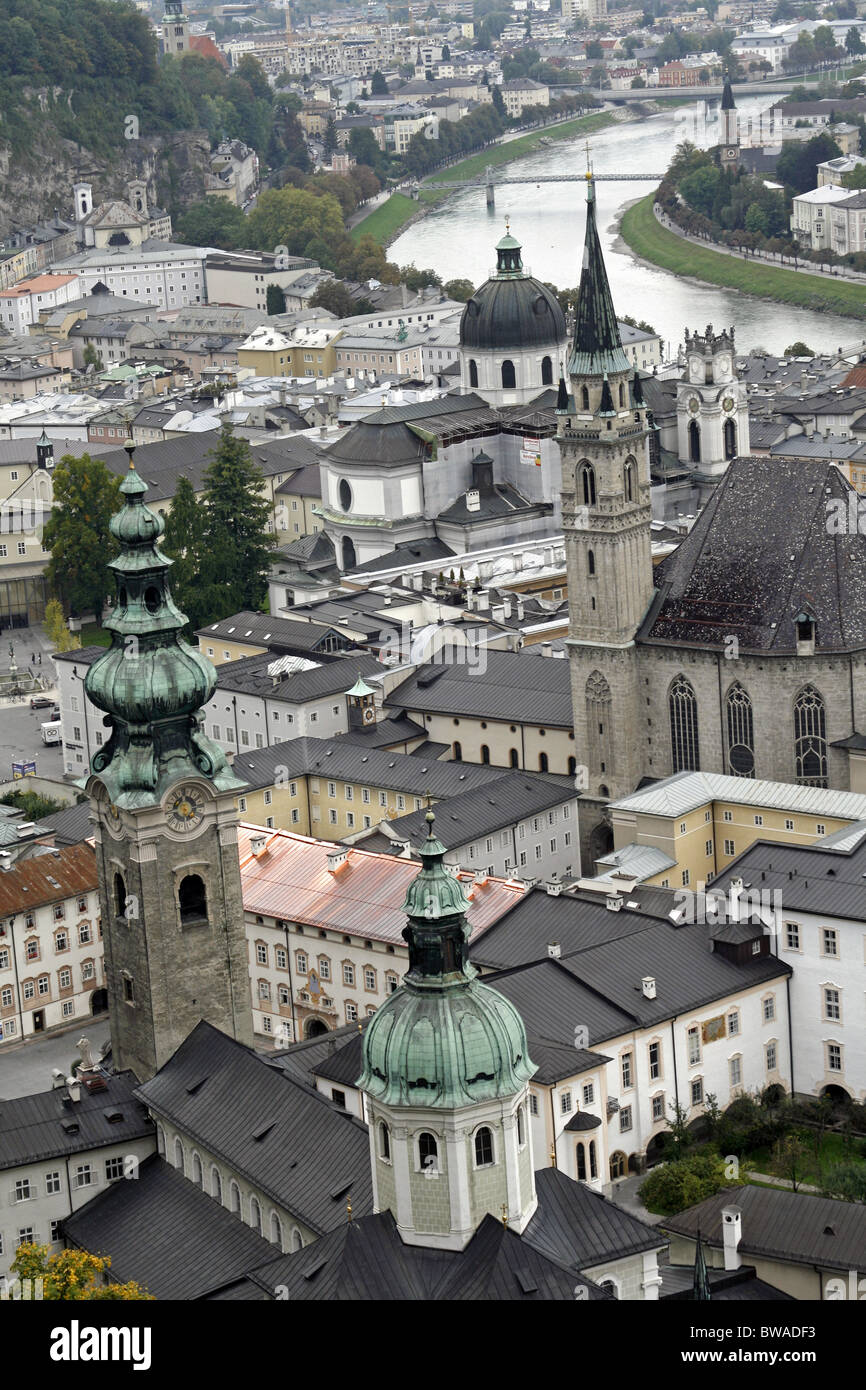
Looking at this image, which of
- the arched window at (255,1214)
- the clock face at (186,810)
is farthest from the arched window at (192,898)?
the arched window at (255,1214)

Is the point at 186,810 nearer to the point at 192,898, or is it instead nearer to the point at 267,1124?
the point at 192,898

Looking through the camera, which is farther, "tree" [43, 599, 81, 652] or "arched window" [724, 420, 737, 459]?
"tree" [43, 599, 81, 652]

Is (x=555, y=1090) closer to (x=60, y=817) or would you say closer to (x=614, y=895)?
(x=614, y=895)

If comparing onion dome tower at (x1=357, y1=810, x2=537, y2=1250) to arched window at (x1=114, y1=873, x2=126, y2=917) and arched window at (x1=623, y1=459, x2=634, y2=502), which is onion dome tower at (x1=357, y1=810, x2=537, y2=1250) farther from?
arched window at (x1=623, y1=459, x2=634, y2=502)

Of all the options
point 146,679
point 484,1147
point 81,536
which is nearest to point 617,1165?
point 146,679

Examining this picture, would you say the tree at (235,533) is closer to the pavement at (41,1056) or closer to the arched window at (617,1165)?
the pavement at (41,1056)

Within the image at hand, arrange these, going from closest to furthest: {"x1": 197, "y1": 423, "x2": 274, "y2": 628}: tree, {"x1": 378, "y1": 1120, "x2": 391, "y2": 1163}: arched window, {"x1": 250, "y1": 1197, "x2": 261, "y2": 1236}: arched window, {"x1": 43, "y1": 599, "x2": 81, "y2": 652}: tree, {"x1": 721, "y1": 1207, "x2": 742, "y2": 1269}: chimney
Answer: {"x1": 378, "y1": 1120, "x2": 391, "y2": 1163}: arched window → {"x1": 721, "y1": 1207, "x2": 742, "y2": 1269}: chimney → {"x1": 250, "y1": 1197, "x2": 261, "y2": 1236}: arched window → {"x1": 43, "y1": 599, "x2": 81, "y2": 652}: tree → {"x1": 197, "y1": 423, "x2": 274, "y2": 628}: tree

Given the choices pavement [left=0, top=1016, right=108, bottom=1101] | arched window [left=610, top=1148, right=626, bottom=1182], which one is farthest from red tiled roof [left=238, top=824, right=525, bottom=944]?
arched window [left=610, top=1148, right=626, bottom=1182]

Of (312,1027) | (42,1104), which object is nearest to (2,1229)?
(42,1104)
